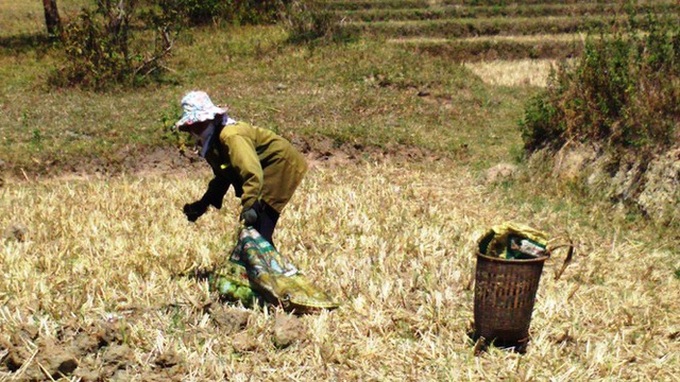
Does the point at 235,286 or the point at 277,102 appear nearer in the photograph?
the point at 235,286

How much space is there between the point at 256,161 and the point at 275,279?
0.74m

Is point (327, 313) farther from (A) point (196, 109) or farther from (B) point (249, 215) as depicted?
(A) point (196, 109)

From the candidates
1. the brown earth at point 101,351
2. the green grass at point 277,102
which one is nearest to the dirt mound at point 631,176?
the green grass at point 277,102

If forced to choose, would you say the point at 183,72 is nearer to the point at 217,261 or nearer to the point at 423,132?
the point at 423,132

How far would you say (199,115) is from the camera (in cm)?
493

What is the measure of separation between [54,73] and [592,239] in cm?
1162

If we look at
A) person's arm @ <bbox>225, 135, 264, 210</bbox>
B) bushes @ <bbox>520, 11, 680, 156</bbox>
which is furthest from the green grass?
person's arm @ <bbox>225, 135, 264, 210</bbox>

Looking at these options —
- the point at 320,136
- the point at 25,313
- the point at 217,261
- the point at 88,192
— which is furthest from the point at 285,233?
the point at 320,136

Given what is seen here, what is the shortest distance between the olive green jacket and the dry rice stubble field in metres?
0.66

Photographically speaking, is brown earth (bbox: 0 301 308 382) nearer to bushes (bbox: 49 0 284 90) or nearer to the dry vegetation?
the dry vegetation

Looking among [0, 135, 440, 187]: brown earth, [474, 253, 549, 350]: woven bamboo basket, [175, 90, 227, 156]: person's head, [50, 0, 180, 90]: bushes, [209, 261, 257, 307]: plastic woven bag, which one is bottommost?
[0, 135, 440, 187]: brown earth

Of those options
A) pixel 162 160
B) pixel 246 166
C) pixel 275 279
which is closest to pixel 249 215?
pixel 246 166

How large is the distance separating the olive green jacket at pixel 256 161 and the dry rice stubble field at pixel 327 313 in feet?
2.17

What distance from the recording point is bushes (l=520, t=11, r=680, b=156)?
770cm
